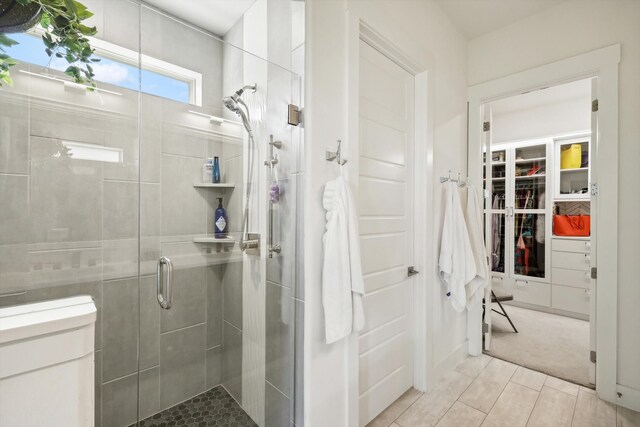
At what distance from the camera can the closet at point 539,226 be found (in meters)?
3.69

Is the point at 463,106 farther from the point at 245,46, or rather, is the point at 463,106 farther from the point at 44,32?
the point at 44,32

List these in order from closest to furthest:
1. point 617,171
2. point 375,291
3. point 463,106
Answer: point 375,291 < point 617,171 < point 463,106

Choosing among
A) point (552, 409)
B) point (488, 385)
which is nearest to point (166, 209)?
point (488, 385)

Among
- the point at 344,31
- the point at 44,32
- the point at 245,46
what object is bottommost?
the point at 44,32

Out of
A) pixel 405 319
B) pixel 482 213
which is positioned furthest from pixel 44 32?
pixel 482 213

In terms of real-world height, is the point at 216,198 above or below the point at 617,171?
below

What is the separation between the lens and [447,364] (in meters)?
2.35

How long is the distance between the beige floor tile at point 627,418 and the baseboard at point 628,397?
0.03 metres

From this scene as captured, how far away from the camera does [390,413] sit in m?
1.84

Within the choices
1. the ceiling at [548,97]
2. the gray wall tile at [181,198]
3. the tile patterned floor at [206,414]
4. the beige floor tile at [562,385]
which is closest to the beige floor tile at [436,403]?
the beige floor tile at [562,385]

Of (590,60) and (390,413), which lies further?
(590,60)

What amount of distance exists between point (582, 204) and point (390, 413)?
3833mm

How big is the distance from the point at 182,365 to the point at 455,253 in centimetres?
194

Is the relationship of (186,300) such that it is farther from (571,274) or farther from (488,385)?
(571,274)
